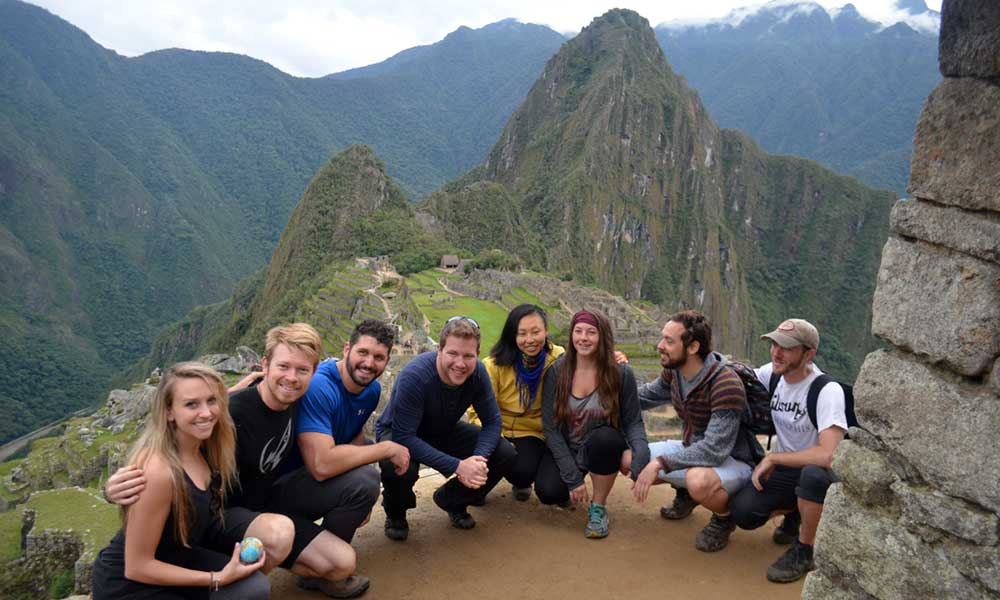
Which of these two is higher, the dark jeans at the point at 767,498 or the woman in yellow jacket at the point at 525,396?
the woman in yellow jacket at the point at 525,396

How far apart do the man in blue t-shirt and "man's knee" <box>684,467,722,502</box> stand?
5.51 ft

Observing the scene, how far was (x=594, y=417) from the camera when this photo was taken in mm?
4004

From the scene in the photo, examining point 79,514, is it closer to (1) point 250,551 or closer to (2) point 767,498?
(1) point 250,551

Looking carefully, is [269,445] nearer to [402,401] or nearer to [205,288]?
[402,401]

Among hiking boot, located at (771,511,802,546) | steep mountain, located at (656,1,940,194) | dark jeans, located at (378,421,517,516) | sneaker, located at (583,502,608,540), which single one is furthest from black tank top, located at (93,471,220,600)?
steep mountain, located at (656,1,940,194)

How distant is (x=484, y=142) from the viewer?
191875 millimetres

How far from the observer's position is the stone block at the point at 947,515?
5.97 ft

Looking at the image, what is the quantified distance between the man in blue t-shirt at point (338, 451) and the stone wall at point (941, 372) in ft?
7.38

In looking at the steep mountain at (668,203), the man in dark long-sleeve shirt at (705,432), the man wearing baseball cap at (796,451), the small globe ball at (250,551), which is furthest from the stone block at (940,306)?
the steep mountain at (668,203)

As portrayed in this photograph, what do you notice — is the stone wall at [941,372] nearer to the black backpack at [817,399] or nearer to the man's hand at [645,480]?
the black backpack at [817,399]

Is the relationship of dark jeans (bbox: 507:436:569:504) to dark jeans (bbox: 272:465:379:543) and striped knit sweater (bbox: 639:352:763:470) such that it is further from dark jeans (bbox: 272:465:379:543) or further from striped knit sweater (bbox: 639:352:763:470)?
dark jeans (bbox: 272:465:379:543)

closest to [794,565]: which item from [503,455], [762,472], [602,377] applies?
[762,472]

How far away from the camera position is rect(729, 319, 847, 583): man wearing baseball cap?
3361mm

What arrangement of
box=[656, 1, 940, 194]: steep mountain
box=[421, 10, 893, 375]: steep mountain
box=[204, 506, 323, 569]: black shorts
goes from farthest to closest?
1. box=[656, 1, 940, 194]: steep mountain
2. box=[421, 10, 893, 375]: steep mountain
3. box=[204, 506, 323, 569]: black shorts
